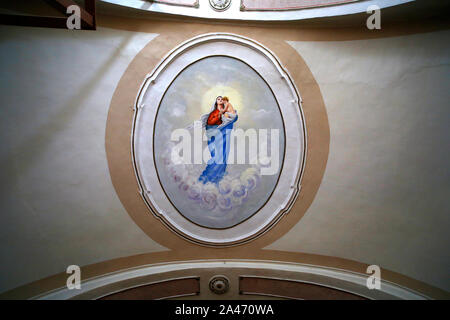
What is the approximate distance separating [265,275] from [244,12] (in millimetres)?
5309

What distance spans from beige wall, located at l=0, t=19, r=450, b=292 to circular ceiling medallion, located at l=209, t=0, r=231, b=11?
1170 mm

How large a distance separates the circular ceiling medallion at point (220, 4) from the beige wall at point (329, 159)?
1.17 meters

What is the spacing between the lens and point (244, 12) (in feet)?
21.5

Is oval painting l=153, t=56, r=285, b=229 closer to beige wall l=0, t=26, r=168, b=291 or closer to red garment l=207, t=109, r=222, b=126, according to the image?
red garment l=207, t=109, r=222, b=126

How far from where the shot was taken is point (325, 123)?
6711 millimetres

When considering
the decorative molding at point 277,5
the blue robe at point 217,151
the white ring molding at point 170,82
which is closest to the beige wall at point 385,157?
the white ring molding at point 170,82

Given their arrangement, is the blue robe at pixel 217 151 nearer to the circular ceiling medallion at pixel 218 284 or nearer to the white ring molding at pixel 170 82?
the white ring molding at pixel 170 82

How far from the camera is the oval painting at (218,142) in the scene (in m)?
6.93

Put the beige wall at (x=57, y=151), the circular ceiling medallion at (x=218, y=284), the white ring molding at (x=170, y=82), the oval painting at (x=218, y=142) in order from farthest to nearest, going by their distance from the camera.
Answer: the circular ceiling medallion at (x=218, y=284) → the oval painting at (x=218, y=142) → the white ring molding at (x=170, y=82) → the beige wall at (x=57, y=151)

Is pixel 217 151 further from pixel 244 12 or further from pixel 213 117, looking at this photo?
pixel 244 12

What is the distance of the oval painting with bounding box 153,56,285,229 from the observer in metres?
6.93

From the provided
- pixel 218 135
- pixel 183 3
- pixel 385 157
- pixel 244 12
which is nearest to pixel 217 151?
pixel 218 135

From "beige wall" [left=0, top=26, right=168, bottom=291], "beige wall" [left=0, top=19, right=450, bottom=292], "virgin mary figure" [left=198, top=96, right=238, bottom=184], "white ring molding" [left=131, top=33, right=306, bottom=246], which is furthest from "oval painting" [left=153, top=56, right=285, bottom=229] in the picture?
"beige wall" [left=0, top=26, right=168, bottom=291]

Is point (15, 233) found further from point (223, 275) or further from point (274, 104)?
point (274, 104)
